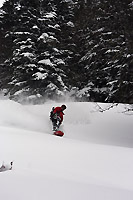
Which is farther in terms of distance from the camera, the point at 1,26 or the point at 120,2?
the point at 1,26

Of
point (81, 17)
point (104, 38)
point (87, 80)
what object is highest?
point (81, 17)

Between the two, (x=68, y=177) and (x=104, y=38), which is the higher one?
(x=104, y=38)

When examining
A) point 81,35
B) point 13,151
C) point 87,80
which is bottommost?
point 13,151

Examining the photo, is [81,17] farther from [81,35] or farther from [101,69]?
[101,69]

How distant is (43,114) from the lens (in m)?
12.0

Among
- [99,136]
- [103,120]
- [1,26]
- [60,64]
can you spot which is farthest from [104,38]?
[1,26]

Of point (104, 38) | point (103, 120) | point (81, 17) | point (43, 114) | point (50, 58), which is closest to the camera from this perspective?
point (103, 120)

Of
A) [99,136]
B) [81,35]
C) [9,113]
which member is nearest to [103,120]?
[99,136]

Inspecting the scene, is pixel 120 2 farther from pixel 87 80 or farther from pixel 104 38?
pixel 87 80

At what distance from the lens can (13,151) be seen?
14.9ft

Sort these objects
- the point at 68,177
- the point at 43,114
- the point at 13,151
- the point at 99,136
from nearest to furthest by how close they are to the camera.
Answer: the point at 68,177 → the point at 13,151 → the point at 99,136 → the point at 43,114

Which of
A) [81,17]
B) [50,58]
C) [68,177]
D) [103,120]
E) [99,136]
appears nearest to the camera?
[68,177]

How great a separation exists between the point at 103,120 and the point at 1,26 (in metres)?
16.4

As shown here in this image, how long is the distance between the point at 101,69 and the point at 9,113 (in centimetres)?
853
